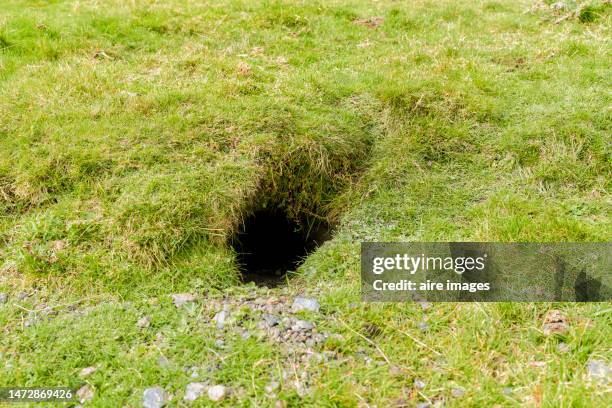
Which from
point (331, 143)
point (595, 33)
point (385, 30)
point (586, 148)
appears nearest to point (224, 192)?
point (331, 143)

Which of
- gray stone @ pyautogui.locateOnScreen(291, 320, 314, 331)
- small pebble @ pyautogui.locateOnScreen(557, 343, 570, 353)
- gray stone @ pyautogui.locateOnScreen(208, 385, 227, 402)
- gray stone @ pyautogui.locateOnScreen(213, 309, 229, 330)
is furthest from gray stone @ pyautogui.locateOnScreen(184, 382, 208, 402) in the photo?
small pebble @ pyautogui.locateOnScreen(557, 343, 570, 353)

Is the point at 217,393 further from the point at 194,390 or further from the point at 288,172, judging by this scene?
the point at 288,172

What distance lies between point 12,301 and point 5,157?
2.27 meters

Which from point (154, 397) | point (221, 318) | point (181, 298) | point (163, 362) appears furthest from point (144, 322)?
point (154, 397)

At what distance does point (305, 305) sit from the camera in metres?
4.73

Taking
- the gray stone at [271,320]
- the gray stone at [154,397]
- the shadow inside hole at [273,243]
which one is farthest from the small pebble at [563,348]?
the gray stone at [154,397]

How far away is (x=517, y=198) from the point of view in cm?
585

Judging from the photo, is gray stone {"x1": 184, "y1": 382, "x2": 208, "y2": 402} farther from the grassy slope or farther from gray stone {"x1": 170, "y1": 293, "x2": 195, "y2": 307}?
Result: gray stone {"x1": 170, "y1": 293, "x2": 195, "y2": 307}

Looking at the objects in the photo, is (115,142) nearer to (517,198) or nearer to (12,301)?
(12,301)

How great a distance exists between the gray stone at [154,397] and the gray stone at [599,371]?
320 centimetres

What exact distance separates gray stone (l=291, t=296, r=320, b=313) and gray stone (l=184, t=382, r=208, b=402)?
1116 mm

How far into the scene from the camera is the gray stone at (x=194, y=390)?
3.81 meters

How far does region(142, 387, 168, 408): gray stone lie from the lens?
12.4 feet

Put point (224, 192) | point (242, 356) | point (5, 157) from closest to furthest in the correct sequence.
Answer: point (242, 356) → point (224, 192) → point (5, 157)
